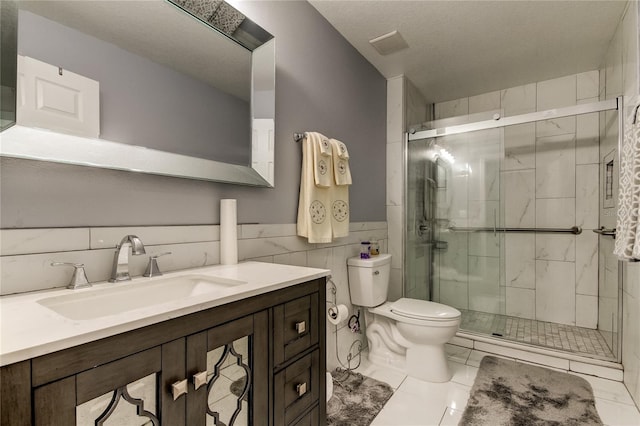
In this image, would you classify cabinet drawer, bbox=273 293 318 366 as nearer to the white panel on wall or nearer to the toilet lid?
the white panel on wall

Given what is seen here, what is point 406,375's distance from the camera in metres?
2.07

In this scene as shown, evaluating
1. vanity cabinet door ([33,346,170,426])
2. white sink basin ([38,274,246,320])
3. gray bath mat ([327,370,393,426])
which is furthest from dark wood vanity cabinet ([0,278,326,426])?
gray bath mat ([327,370,393,426])

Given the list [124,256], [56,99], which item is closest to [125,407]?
[124,256]

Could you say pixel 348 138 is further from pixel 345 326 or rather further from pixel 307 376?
pixel 307 376

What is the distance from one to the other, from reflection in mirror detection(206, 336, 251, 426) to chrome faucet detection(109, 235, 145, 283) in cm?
42

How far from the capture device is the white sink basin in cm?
83

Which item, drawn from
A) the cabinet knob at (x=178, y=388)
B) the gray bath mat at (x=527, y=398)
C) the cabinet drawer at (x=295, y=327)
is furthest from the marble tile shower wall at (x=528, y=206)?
the cabinet knob at (x=178, y=388)

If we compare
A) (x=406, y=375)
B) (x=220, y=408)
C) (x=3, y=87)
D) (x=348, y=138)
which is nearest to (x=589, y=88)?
(x=348, y=138)

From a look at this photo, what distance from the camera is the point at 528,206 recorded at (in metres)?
3.03

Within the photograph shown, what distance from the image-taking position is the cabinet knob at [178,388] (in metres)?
0.70

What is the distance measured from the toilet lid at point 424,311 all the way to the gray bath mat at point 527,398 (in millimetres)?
444

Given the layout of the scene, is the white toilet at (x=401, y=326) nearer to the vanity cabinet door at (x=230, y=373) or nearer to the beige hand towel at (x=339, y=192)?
the beige hand towel at (x=339, y=192)

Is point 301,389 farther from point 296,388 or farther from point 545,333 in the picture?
point 545,333

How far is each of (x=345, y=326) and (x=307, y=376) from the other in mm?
1114
